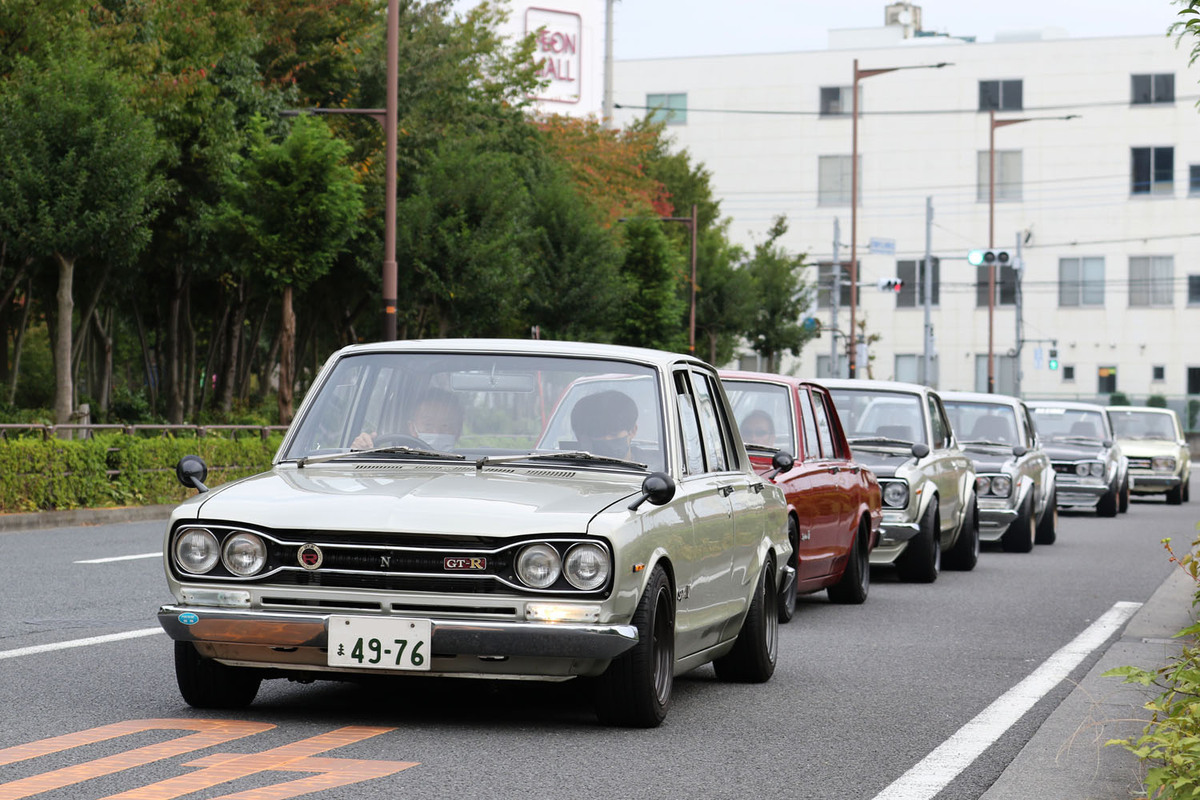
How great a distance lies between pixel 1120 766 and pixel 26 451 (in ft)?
56.6

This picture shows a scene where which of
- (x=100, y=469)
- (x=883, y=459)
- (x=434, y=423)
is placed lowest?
(x=100, y=469)

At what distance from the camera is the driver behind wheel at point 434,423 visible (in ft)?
26.0

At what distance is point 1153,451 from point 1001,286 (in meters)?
48.6

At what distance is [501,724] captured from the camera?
24.5ft

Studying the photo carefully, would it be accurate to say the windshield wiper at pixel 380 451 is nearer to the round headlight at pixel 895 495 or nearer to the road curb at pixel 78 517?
the round headlight at pixel 895 495

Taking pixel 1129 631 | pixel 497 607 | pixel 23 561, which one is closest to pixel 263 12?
pixel 23 561

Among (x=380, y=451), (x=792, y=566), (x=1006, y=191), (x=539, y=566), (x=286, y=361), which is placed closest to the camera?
(x=539, y=566)

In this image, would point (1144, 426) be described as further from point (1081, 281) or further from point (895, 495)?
point (1081, 281)

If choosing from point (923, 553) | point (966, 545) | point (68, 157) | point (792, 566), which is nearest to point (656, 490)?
point (792, 566)

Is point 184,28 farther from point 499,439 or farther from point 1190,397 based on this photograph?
point 1190,397

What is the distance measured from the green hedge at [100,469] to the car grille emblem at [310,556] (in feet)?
51.0

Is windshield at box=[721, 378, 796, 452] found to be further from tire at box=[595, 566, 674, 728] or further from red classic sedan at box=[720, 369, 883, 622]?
tire at box=[595, 566, 674, 728]

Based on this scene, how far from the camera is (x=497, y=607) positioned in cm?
675

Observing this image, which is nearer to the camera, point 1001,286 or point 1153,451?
point 1153,451
